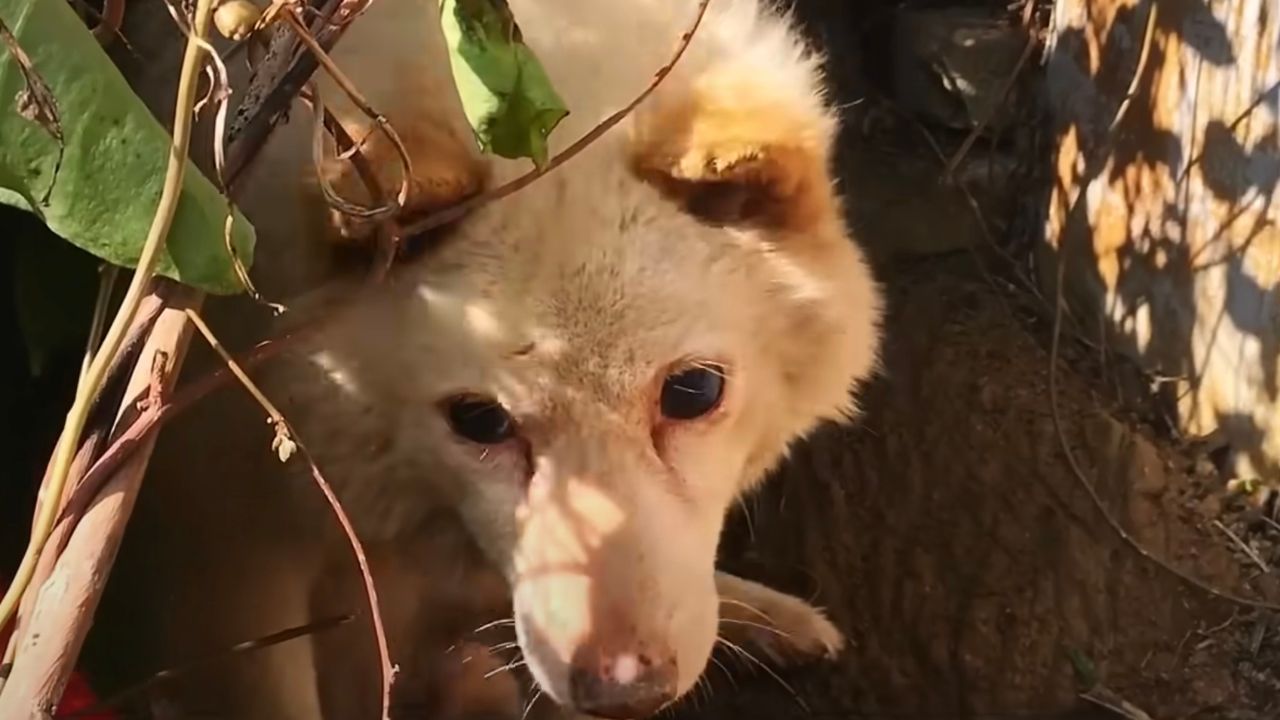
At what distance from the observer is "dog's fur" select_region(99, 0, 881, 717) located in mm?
1351

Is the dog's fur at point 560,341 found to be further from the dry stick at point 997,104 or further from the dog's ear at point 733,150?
the dry stick at point 997,104

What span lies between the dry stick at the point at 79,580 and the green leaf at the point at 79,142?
10 centimetres

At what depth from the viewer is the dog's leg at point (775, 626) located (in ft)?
6.75

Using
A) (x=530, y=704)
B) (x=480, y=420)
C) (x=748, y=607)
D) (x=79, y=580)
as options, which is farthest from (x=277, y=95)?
(x=748, y=607)

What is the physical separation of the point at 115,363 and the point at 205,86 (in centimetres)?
26

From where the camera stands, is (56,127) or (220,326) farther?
(220,326)

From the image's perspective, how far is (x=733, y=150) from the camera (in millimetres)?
1382

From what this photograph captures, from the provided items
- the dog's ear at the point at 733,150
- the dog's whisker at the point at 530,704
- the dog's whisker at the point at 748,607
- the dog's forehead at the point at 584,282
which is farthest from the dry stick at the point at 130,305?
the dog's whisker at the point at 748,607

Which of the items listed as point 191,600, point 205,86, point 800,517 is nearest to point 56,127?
point 205,86

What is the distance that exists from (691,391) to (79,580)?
696mm

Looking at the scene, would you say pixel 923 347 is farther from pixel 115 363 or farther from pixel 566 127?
pixel 115 363

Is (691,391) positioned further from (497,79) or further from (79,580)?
(79,580)

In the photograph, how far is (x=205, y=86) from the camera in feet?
3.78

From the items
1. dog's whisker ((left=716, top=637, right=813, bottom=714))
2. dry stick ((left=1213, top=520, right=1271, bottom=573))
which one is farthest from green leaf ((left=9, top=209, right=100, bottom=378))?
dry stick ((left=1213, top=520, right=1271, bottom=573))
